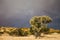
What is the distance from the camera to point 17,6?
9.77ft

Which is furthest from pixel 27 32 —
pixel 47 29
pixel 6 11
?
pixel 6 11

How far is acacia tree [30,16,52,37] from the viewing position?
9.43 feet

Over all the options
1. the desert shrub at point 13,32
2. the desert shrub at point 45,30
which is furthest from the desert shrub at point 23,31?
the desert shrub at point 45,30

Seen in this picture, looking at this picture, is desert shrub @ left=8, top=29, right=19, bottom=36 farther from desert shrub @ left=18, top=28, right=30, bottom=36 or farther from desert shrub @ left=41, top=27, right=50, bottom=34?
desert shrub @ left=41, top=27, right=50, bottom=34

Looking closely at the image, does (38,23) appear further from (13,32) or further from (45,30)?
(13,32)

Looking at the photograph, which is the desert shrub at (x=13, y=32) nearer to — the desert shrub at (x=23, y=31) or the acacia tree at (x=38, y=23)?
the desert shrub at (x=23, y=31)

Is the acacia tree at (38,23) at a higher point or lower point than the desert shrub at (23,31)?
higher

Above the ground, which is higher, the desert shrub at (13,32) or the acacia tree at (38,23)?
the acacia tree at (38,23)

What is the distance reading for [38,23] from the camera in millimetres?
2887

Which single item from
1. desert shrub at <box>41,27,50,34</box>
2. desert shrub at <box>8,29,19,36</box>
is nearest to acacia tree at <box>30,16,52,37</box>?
desert shrub at <box>41,27,50,34</box>

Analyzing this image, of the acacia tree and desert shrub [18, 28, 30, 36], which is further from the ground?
the acacia tree

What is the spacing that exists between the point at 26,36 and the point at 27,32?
71 mm

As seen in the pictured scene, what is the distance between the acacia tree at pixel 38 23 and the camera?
2.87 m

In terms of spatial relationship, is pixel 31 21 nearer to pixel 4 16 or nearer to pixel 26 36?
pixel 26 36
